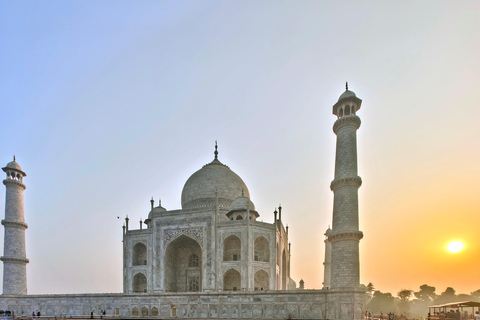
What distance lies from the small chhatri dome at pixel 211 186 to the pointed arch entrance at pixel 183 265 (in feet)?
13.3

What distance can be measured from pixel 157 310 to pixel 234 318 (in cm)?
473

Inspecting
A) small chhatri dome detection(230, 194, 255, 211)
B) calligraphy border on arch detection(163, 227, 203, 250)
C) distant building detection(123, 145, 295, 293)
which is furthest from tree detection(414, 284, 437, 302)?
calligraphy border on arch detection(163, 227, 203, 250)

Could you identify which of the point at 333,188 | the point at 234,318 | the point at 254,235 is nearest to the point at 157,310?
the point at 234,318

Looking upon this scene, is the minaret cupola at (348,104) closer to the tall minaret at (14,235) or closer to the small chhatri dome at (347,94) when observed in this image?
the small chhatri dome at (347,94)

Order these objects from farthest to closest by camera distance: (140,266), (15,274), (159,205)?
(159,205) < (140,266) < (15,274)

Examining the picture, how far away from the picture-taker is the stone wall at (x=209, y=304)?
1677 centimetres

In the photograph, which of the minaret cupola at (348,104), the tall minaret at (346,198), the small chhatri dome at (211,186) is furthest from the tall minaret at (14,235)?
the minaret cupola at (348,104)

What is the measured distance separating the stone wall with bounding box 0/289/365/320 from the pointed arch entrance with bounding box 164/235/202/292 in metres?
5.86

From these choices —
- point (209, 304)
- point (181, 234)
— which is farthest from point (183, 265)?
point (209, 304)

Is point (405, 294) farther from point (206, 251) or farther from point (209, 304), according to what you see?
point (209, 304)

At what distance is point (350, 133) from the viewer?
59.8 ft

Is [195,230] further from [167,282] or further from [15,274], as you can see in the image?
[15,274]

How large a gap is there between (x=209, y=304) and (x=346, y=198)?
932 cm

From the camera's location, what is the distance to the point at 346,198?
1736 centimetres
